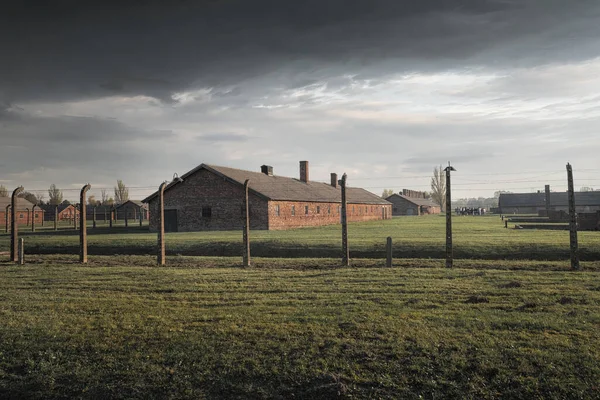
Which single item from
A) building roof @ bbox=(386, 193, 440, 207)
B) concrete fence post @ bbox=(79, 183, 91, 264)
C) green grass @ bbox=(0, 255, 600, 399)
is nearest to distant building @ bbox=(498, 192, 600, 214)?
building roof @ bbox=(386, 193, 440, 207)

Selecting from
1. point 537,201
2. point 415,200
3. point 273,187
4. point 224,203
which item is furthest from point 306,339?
point 415,200

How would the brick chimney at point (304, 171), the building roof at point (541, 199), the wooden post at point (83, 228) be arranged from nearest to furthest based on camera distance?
1. the wooden post at point (83, 228)
2. the brick chimney at point (304, 171)
3. the building roof at point (541, 199)

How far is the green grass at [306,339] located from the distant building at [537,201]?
8283 cm

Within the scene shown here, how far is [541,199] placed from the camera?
303 ft

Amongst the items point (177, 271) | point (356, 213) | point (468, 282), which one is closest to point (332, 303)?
point (468, 282)

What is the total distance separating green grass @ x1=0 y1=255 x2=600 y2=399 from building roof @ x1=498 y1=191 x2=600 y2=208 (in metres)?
84.4

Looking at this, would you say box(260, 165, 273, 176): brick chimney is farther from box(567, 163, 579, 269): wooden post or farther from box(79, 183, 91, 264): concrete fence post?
box(567, 163, 579, 269): wooden post

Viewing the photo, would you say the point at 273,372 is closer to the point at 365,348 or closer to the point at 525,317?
the point at 365,348

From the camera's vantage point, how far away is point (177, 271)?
14.9 meters

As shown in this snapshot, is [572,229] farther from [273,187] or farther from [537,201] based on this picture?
[537,201]

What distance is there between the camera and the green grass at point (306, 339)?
→ 6059 mm

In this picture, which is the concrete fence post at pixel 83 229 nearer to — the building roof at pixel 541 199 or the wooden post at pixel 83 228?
the wooden post at pixel 83 228

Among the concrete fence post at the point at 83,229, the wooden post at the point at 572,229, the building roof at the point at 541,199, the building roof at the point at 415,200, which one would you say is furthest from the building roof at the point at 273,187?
the building roof at the point at 541,199

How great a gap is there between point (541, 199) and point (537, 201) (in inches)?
45.1
